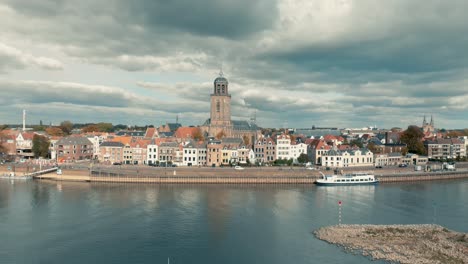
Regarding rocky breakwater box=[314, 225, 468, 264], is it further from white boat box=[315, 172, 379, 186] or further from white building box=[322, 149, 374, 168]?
white building box=[322, 149, 374, 168]

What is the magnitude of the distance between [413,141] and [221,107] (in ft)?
133

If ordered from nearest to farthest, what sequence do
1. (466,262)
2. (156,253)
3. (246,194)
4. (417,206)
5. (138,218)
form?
1. (466,262)
2. (156,253)
3. (138,218)
4. (417,206)
5. (246,194)

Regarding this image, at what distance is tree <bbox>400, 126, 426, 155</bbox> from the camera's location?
8306cm

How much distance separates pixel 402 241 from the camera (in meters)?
29.1

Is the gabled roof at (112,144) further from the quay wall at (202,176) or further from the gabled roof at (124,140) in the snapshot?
the quay wall at (202,176)

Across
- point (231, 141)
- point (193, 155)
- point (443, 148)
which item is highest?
point (231, 141)

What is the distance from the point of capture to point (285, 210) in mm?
39438

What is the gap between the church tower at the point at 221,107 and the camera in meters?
89.9

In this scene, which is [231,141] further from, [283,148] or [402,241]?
[402,241]

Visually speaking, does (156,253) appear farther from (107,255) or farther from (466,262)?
(466,262)

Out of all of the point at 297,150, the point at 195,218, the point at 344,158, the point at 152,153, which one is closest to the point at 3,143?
the point at 152,153

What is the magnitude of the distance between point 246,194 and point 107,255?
80.2ft

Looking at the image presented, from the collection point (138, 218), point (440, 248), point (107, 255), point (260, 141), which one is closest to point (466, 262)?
point (440, 248)

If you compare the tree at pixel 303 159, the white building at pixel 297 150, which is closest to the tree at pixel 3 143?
the white building at pixel 297 150
